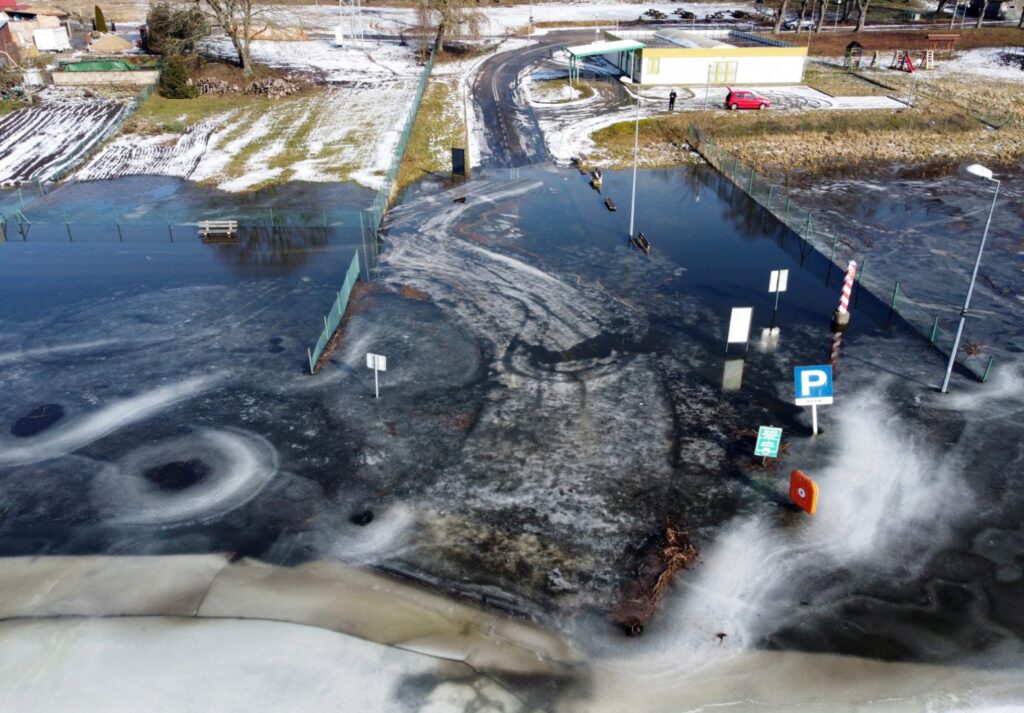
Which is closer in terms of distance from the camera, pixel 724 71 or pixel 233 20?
pixel 724 71

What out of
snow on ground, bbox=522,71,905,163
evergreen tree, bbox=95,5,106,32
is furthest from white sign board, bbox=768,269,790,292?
evergreen tree, bbox=95,5,106,32

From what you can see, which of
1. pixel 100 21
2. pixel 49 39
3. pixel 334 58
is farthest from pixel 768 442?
pixel 100 21

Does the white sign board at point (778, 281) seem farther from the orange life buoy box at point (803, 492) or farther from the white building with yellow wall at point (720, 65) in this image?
the white building with yellow wall at point (720, 65)

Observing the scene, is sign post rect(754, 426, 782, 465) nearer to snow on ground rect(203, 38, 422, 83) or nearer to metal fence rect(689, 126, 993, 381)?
metal fence rect(689, 126, 993, 381)

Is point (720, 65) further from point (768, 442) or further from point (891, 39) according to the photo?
point (768, 442)

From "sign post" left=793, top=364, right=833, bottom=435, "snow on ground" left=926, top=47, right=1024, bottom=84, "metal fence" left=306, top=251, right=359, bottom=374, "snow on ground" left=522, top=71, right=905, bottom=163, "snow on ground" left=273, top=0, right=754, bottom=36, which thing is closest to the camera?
"sign post" left=793, top=364, right=833, bottom=435

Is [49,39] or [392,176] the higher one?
[49,39]

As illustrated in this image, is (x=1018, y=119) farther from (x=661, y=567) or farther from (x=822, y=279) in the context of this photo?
(x=661, y=567)
